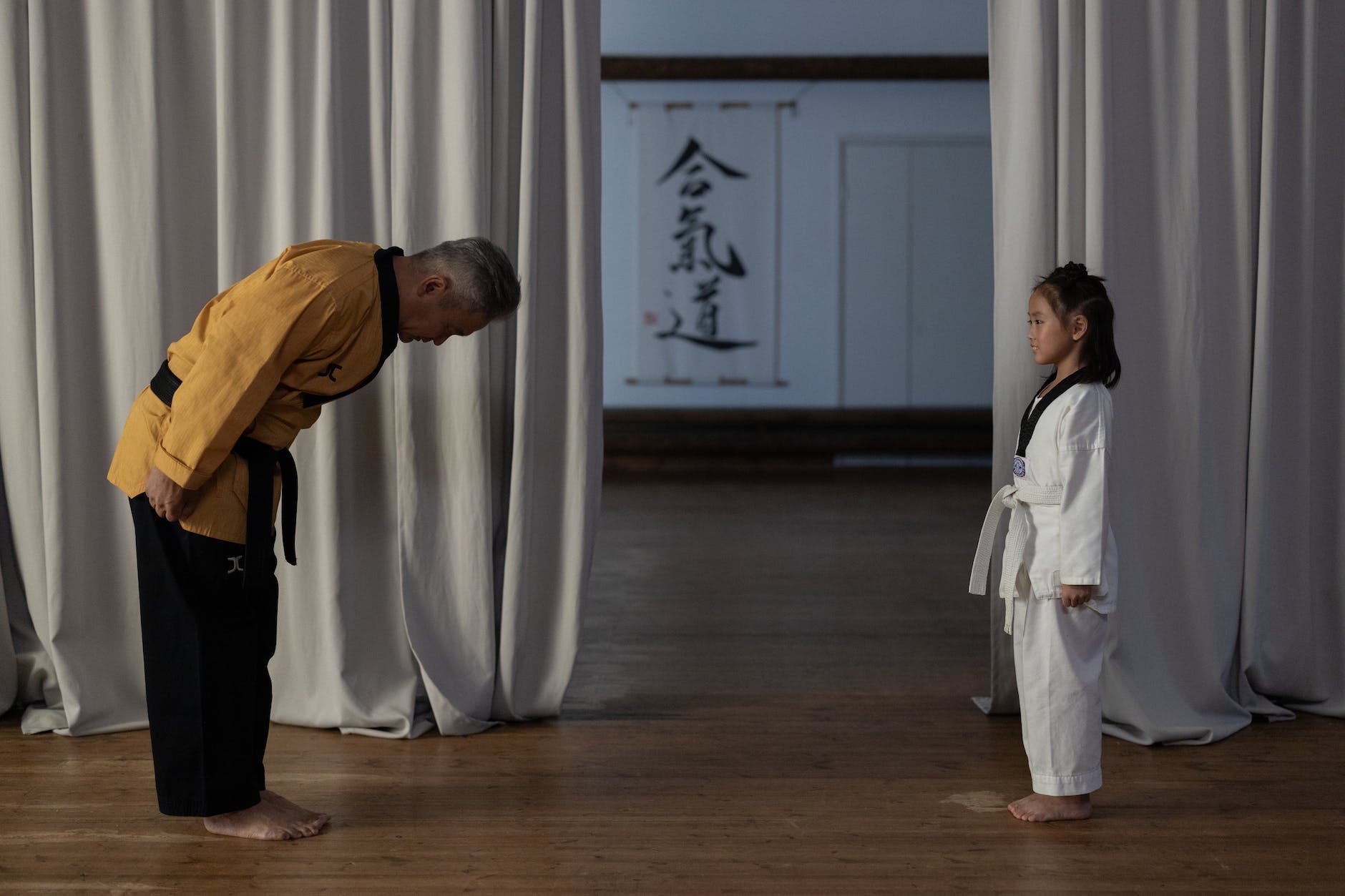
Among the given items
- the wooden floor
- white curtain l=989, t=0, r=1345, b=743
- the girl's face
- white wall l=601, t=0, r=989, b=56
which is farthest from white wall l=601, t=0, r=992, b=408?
the girl's face

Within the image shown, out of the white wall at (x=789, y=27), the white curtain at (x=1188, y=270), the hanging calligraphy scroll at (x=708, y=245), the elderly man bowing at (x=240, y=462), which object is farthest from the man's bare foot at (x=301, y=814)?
the white wall at (x=789, y=27)

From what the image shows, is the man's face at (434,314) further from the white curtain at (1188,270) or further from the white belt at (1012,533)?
Result: the white curtain at (1188,270)

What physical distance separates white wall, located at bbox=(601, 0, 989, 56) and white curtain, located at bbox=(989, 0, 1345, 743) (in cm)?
523

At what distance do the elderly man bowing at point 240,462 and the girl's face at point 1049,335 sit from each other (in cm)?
105

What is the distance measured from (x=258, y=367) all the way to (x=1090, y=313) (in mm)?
1585

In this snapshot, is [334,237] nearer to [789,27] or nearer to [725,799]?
[725,799]

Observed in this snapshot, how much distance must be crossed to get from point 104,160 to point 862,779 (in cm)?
233

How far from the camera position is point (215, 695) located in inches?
79.0

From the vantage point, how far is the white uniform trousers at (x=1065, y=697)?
83.8 inches

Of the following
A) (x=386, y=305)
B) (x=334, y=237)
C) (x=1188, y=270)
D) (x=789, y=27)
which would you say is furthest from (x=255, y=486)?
(x=789, y=27)

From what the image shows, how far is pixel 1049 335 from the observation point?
6.95 ft

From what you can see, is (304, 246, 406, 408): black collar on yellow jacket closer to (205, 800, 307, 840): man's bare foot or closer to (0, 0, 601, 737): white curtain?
(0, 0, 601, 737): white curtain

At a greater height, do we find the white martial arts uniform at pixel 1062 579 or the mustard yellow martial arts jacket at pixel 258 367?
the mustard yellow martial arts jacket at pixel 258 367

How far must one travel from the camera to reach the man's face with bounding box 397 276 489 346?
2057 millimetres
